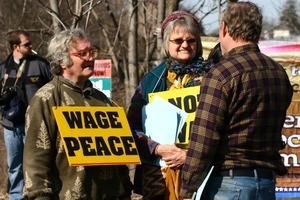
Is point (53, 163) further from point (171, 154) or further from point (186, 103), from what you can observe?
point (186, 103)

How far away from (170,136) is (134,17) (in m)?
7.88

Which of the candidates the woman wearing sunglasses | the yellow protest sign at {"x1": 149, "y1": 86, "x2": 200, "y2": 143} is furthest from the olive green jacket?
the yellow protest sign at {"x1": 149, "y1": 86, "x2": 200, "y2": 143}

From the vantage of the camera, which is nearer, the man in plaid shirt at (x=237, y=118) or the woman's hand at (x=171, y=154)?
the man in plaid shirt at (x=237, y=118)

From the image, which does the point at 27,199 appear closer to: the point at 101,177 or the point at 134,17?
the point at 101,177

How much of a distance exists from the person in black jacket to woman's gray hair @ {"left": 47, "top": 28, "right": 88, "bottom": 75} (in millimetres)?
4101

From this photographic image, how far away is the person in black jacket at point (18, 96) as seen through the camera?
866 cm

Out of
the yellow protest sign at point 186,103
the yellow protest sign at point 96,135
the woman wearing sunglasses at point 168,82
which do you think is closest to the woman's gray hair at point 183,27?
the woman wearing sunglasses at point 168,82

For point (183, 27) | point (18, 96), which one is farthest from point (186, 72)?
point (18, 96)

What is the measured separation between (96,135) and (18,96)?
14.2ft

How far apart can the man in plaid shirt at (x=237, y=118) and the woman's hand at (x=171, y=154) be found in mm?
262

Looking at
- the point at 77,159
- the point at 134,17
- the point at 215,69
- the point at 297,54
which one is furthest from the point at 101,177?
the point at 134,17

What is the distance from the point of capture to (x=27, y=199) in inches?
175

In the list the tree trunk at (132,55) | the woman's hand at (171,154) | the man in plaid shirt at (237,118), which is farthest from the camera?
the tree trunk at (132,55)

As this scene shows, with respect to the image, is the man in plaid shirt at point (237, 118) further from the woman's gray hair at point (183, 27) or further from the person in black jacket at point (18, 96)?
the person in black jacket at point (18, 96)
